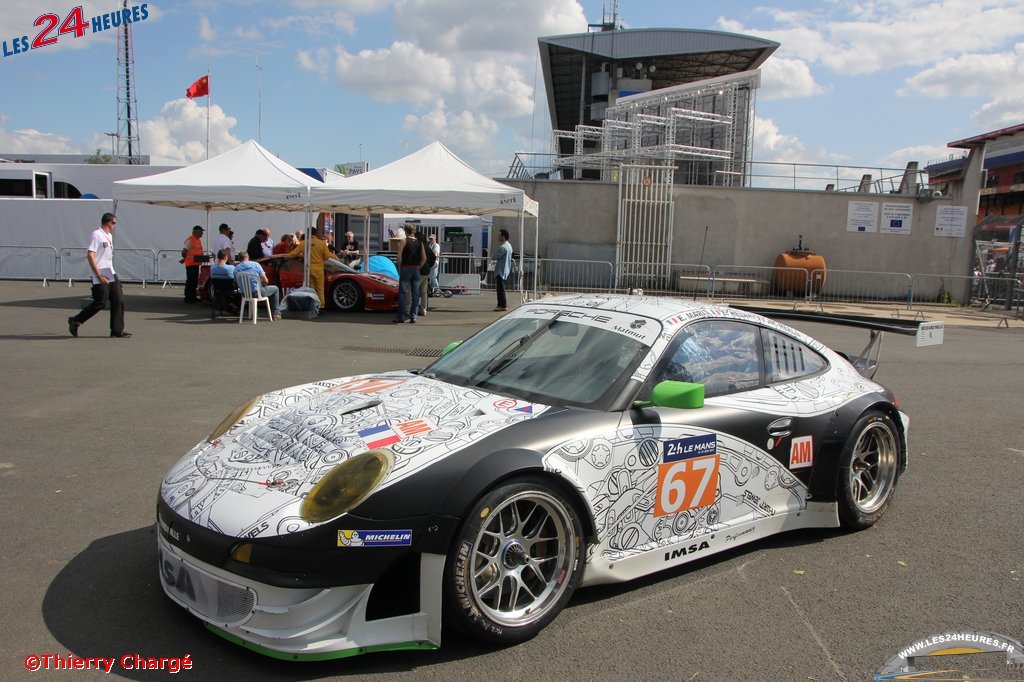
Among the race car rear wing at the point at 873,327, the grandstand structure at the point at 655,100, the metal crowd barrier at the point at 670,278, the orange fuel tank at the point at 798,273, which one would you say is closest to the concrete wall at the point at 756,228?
the metal crowd barrier at the point at 670,278

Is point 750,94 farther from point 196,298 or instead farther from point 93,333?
point 93,333

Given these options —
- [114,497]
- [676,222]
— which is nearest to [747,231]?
[676,222]

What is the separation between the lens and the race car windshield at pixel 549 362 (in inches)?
147

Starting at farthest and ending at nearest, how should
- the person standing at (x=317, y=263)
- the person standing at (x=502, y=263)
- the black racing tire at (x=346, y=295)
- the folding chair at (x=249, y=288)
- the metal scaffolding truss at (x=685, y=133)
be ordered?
1. the metal scaffolding truss at (x=685, y=133)
2. the person standing at (x=502, y=263)
3. the black racing tire at (x=346, y=295)
4. the person standing at (x=317, y=263)
5. the folding chair at (x=249, y=288)

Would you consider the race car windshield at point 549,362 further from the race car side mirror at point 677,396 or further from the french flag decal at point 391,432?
the french flag decal at point 391,432

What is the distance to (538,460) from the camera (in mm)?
3145

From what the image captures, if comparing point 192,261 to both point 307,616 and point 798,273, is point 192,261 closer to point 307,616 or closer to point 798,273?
point 307,616

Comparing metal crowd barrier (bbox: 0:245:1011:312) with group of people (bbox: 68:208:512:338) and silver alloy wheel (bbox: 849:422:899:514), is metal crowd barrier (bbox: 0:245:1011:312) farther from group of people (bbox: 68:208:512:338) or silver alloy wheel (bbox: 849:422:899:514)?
silver alloy wheel (bbox: 849:422:899:514)

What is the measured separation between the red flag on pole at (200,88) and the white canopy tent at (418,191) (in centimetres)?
1647

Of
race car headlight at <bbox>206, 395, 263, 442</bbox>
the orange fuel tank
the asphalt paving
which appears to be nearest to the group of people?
the asphalt paving

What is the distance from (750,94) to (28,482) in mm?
30812

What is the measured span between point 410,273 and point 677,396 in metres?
11.4

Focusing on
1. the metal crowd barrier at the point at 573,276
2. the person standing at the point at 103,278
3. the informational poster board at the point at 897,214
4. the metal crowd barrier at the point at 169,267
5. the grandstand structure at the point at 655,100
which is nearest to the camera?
the person standing at the point at 103,278

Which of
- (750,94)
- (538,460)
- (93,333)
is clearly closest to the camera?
(538,460)
